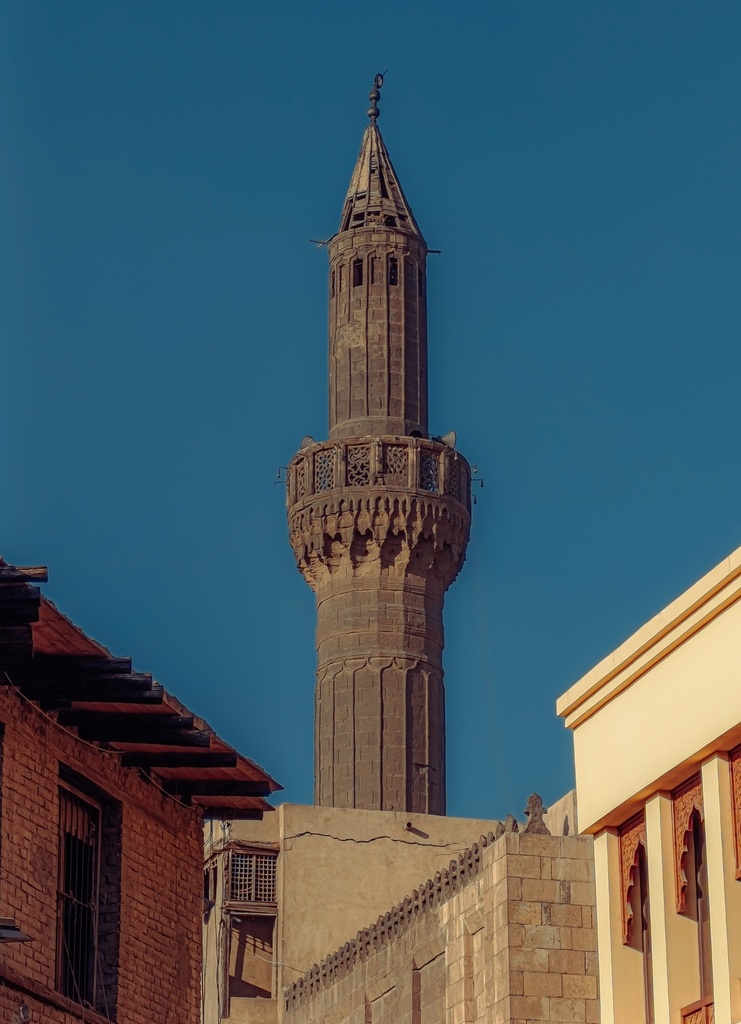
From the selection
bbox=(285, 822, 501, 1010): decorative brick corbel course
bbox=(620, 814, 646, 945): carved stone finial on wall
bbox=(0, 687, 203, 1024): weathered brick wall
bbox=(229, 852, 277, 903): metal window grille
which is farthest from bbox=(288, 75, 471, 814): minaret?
bbox=(620, 814, 646, 945): carved stone finial on wall

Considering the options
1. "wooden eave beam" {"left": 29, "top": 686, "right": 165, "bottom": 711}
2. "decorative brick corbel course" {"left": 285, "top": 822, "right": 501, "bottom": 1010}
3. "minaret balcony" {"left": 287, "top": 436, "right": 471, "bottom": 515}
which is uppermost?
"minaret balcony" {"left": 287, "top": 436, "right": 471, "bottom": 515}

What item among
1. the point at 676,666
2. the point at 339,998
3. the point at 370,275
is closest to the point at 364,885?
the point at 339,998

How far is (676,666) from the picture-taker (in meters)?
14.3

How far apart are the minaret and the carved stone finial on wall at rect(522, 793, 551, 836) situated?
1353cm

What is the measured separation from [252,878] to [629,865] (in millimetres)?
16810

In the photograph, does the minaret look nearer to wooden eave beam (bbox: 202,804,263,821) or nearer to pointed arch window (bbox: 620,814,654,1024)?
wooden eave beam (bbox: 202,804,263,821)

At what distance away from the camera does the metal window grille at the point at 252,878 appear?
101 feet

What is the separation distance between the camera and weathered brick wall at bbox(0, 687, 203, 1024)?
14789 mm

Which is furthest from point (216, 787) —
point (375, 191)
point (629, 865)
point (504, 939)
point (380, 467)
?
point (375, 191)

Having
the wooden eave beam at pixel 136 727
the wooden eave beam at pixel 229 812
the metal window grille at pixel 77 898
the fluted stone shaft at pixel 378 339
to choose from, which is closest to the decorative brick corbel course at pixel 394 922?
the wooden eave beam at pixel 229 812

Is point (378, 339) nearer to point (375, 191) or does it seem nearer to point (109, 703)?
point (375, 191)

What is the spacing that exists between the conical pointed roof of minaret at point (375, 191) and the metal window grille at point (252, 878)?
1340 cm

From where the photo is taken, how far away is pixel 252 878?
3112cm

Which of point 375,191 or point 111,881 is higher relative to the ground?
point 375,191
